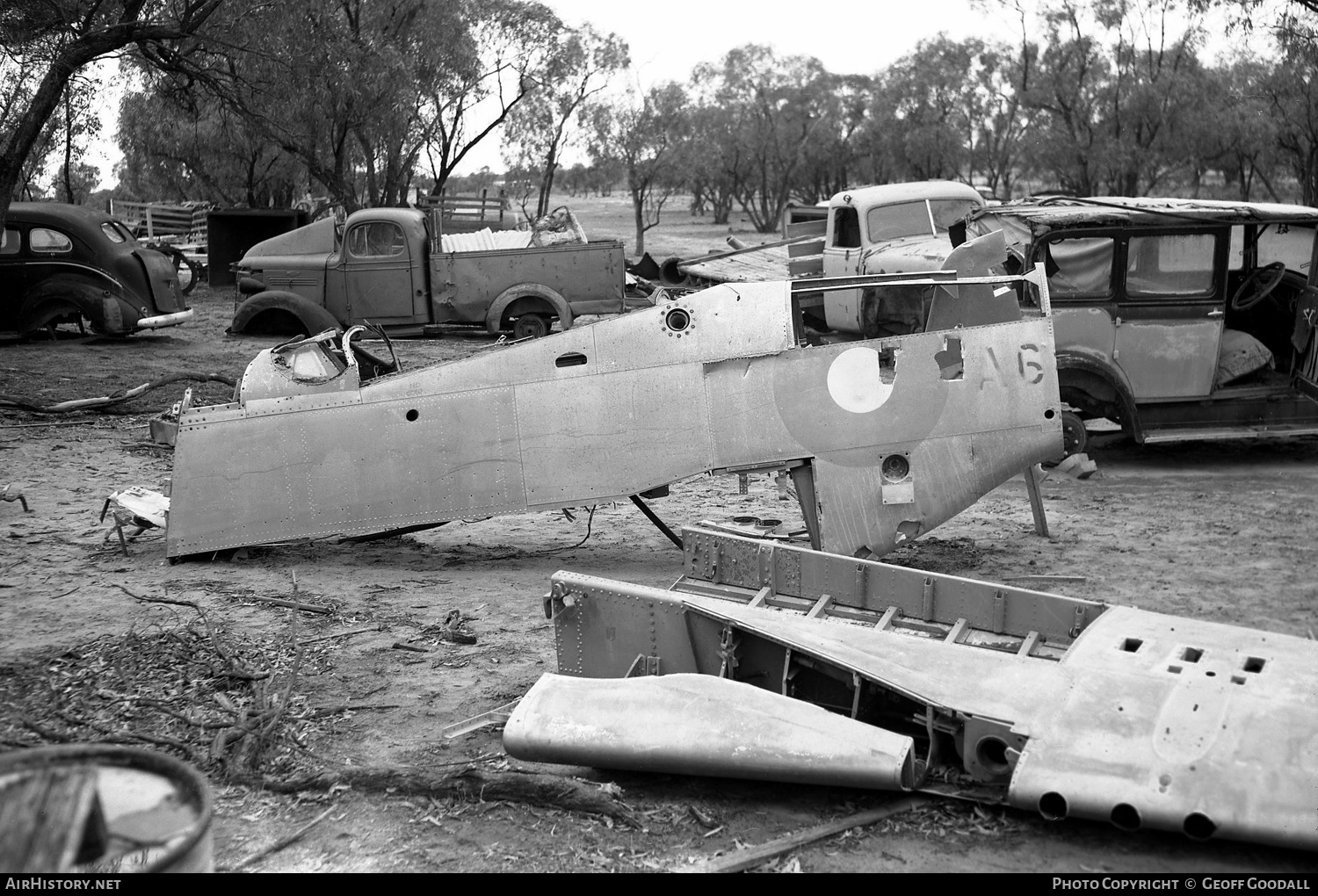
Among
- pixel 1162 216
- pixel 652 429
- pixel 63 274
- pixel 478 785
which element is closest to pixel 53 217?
pixel 63 274

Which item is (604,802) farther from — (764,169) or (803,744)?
(764,169)

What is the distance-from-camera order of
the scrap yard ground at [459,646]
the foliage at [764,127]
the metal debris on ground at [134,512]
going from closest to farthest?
the scrap yard ground at [459,646], the metal debris on ground at [134,512], the foliage at [764,127]

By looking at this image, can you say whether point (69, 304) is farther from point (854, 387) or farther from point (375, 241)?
point (854, 387)

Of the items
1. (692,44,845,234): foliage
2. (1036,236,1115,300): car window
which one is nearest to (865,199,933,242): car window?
Answer: (1036,236,1115,300): car window

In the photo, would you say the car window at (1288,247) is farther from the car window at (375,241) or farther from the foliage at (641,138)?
the foliage at (641,138)

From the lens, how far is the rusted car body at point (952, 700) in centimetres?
387

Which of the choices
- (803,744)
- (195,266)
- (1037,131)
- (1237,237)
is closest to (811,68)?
(1037,131)

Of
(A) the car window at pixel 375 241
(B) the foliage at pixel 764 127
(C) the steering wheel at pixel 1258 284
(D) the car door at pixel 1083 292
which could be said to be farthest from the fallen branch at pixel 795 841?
(B) the foliage at pixel 764 127

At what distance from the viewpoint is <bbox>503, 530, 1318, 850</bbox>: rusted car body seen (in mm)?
3869

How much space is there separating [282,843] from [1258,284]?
9918mm

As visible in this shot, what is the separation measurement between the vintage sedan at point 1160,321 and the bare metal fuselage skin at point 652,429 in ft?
10.7

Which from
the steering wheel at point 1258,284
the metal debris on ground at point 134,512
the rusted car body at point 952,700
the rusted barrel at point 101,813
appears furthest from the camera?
the steering wheel at point 1258,284

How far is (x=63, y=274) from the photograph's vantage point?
Answer: 17.1 meters

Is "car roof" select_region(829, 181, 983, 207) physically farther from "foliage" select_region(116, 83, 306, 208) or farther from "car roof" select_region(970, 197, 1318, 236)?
"foliage" select_region(116, 83, 306, 208)
